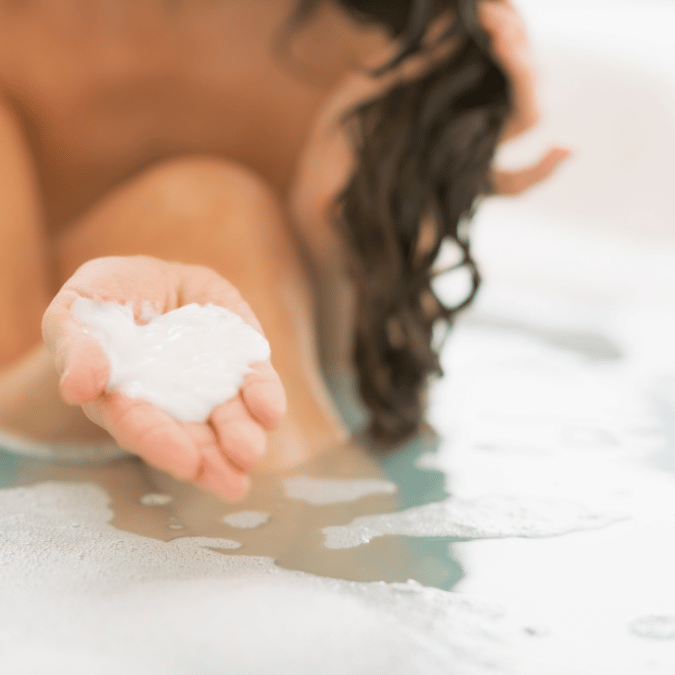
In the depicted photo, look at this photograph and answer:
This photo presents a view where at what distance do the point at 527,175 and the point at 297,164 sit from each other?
0.80 ft

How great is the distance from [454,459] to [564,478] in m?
0.09

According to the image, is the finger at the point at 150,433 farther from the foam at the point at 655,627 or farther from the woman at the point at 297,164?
the foam at the point at 655,627

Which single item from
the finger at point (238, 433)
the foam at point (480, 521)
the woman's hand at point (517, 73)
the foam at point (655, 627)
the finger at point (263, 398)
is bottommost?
the foam at point (655, 627)

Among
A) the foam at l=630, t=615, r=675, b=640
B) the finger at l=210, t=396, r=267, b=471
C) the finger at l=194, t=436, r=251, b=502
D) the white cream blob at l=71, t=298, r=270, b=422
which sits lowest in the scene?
the foam at l=630, t=615, r=675, b=640

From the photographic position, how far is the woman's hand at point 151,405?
1.08 ft

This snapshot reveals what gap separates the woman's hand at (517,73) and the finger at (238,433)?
0.42m

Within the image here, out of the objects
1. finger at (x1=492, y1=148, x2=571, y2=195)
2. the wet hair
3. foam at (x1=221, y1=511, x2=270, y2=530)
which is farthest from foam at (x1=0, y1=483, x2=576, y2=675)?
finger at (x1=492, y1=148, x2=571, y2=195)

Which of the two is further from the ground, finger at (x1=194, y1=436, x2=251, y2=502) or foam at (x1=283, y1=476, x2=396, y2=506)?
finger at (x1=194, y1=436, x2=251, y2=502)

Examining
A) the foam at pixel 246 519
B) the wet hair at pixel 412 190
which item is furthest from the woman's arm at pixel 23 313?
the wet hair at pixel 412 190

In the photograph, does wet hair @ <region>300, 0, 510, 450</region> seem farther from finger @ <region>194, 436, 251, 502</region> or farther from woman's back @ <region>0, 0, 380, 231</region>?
finger @ <region>194, 436, 251, 502</region>

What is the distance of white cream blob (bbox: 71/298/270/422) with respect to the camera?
354 millimetres

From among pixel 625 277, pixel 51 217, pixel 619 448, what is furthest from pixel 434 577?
pixel 625 277

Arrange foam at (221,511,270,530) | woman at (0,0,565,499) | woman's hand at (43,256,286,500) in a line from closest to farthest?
woman's hand at (43,256,286,500) < foam at (221,511,270,530) < woman at (0,0,565,499)

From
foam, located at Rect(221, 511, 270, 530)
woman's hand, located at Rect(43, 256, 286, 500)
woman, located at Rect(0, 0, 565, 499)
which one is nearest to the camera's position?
woman's hand, located at Rect(43, 256, 286, 500)
